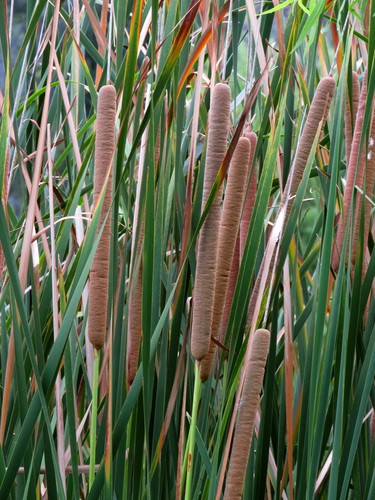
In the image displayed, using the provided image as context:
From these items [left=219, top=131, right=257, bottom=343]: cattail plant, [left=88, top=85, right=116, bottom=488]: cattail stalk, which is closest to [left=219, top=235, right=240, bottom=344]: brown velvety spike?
[left=219, top=131, right=257, bottom=343]: cattail plant

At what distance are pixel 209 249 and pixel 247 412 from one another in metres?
0.10

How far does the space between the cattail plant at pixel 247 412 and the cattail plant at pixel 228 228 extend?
0.04 m

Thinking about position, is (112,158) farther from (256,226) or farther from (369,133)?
(369,133)

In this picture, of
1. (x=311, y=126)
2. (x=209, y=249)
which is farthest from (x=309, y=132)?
(x=209, y=249)

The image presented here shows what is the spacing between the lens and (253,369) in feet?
1.52

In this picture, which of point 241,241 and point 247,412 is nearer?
point 247,412

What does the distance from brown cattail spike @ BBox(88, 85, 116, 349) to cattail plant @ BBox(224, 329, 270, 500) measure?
0.31ft

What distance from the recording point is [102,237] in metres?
0.50

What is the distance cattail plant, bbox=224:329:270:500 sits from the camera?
460 millimetres

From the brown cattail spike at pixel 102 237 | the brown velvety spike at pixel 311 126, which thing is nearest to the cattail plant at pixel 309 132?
the brown velvety spike at pixel 311 126

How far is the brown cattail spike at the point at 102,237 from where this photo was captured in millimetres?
482

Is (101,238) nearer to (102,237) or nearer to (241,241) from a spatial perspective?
(102,237)

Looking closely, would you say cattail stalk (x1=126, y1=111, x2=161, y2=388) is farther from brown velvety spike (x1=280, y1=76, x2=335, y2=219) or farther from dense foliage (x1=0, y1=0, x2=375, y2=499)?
brown velvety spike (x1=280, y1=76, x2=335, y2=219)

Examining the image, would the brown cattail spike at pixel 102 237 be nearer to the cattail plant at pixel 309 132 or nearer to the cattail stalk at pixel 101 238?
the cattail stalk at pixel 101 238
